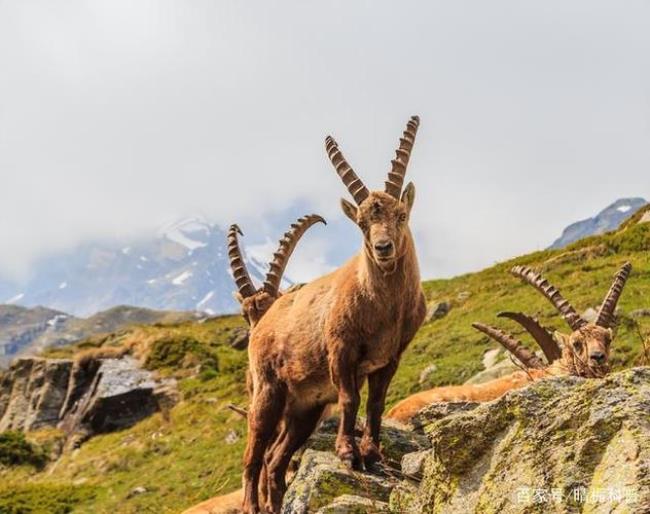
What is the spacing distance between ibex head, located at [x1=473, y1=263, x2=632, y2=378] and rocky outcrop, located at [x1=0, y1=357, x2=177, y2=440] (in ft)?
85.6

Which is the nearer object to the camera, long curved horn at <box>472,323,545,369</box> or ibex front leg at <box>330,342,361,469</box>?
ibex front leg at <box>330,342,361,469</box>

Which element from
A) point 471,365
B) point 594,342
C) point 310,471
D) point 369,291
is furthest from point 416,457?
point 471,365

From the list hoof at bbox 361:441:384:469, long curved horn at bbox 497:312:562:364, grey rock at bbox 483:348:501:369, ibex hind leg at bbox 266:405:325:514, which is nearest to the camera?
hoof at bbox 361:441:384:469

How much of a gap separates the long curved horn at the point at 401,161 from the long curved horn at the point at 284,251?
3.26 meters

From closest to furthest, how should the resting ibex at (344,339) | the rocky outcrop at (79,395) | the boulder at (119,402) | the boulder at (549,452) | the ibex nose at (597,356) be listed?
the boulder at (549,452), the resting ibex at (344,339), the ibex nose at (597,356), the boulder at (119,402), the rocky outcrop at (79,395)

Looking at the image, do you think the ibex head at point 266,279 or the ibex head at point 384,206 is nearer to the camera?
the ibex head at point 384,206

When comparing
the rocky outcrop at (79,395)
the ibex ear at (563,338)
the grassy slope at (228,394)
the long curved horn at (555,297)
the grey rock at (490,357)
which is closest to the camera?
the ibex ear at (563,338)

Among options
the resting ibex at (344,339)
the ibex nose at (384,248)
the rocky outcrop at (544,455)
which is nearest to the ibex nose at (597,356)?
the resting ibex at (344,339)

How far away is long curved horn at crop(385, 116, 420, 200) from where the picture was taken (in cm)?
876

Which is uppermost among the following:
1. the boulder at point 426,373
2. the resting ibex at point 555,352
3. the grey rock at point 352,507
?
the boulder at point 426,373

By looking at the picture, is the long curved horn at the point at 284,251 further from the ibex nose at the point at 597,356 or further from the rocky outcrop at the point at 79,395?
the rocky outcrop at the point at 79,395

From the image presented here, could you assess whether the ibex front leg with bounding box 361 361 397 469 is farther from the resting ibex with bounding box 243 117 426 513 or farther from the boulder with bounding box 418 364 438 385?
the boulder with bounding box 418 364 438 385

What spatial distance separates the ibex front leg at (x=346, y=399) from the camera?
7.74m

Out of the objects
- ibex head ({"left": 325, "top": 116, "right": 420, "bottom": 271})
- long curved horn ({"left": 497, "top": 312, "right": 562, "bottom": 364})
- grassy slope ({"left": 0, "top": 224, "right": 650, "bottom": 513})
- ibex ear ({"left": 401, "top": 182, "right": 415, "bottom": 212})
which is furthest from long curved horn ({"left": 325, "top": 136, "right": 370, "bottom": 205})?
grassy slope ({"left": 0, "top": 224, "right": 650, "bottom": 513})
